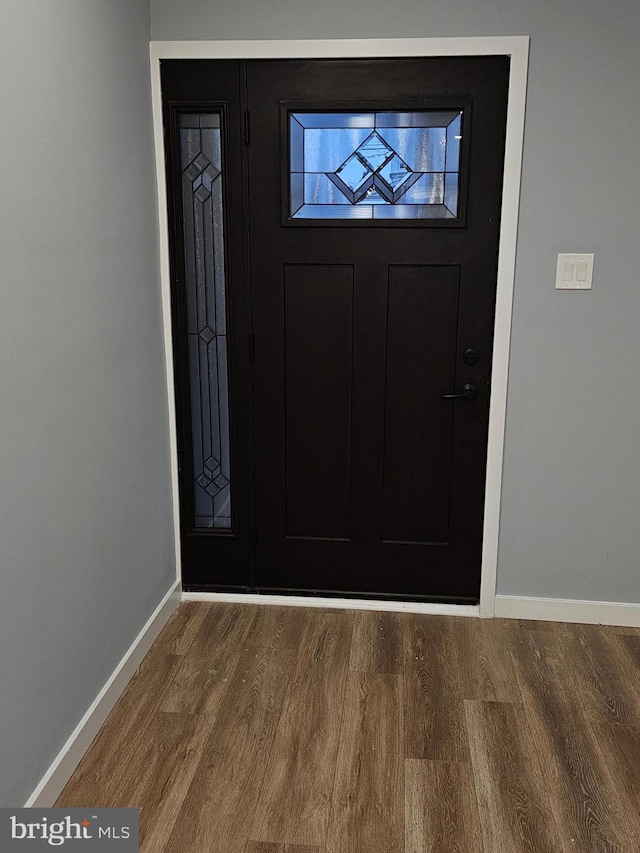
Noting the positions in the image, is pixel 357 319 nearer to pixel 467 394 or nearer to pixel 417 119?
pixel 467 394

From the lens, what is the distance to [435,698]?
237 centimetres

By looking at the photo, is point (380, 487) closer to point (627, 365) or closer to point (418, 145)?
point (627, 365)

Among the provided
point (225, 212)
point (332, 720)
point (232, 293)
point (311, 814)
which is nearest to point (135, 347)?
point (232, 293)

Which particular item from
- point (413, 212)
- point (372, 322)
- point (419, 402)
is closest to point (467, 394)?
point (419, 402)

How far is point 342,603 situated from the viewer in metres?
2.99

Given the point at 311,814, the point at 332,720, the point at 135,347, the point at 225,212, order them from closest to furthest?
the point at 311,814, the point at 332,720, the point at 135,347, the point at 225,212

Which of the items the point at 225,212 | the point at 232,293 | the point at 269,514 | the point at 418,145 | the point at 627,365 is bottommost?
the point at 269,514

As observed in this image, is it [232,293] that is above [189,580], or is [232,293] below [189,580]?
above

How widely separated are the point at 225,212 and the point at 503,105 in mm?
1084

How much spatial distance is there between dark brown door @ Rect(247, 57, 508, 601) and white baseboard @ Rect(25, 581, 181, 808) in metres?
0.50

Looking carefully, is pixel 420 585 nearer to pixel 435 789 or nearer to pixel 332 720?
pixel 332 720

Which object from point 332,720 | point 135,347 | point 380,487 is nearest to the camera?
point 332,720

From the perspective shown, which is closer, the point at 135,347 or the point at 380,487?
the point at 135,347

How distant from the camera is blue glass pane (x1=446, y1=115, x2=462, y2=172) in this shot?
2572 mm
